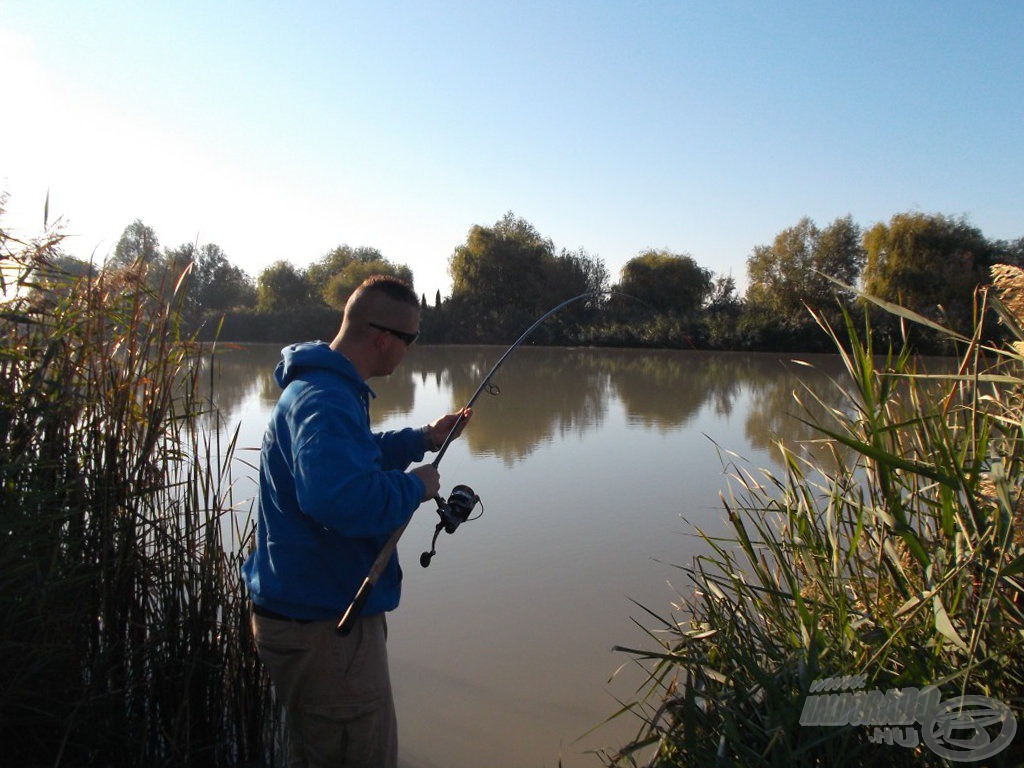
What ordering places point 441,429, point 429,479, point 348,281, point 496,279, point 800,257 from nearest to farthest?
point 429,479 → point 441,429 → point 800,257 → point 348,281 → point 496,279

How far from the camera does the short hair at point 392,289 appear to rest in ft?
6.53

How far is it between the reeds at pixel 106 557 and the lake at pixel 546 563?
55 centimetres

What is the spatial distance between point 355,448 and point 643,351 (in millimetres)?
25350

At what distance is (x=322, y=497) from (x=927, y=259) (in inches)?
1032

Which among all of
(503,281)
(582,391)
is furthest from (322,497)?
(503,281)

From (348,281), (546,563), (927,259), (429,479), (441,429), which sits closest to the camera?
(429,479)

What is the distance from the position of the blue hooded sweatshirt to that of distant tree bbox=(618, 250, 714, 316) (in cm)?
3012

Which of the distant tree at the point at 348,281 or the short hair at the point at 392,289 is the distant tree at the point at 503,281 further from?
the short hair at the point at 392,289

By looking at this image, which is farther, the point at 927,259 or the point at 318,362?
the point at 927,259

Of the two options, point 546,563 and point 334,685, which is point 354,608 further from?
point 546,563

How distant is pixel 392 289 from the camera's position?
201 centimetres

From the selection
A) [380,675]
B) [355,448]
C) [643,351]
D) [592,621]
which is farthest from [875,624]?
[643,351]

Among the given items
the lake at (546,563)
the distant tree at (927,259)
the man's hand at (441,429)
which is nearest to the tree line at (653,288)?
the distant tree at (927,259)

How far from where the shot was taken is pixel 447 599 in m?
4.32
